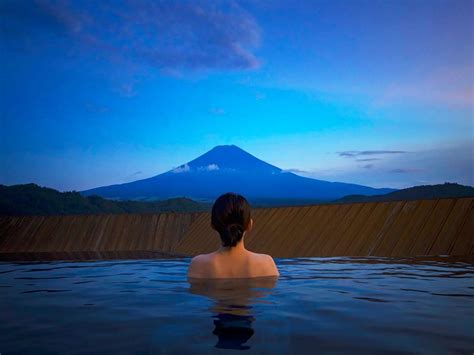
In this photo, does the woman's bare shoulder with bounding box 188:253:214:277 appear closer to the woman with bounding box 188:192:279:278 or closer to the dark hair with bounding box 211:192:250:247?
the woman with bounding box 188:192:279:278

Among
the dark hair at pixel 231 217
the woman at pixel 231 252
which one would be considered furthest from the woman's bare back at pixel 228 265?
the dark hair at pixel 231 217

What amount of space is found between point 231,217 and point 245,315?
43.6 inches

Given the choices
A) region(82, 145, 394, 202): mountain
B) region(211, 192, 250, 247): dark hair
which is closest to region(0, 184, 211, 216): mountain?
region(211, 192, 250, 247): dark hair

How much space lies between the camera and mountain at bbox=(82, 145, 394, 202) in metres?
136

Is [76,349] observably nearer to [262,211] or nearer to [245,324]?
[245,324]

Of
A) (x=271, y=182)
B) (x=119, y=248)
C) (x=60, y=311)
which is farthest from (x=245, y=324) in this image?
(x=271, y=182)

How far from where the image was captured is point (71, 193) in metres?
41.3

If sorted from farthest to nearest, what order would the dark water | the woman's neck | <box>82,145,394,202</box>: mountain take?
<box>82,145,394,202</box>: mountain → the woman's neck → the dark water

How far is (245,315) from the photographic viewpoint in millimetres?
2654

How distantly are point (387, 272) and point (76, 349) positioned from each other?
3.88 metres

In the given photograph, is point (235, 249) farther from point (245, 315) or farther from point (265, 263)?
point (245, 315)

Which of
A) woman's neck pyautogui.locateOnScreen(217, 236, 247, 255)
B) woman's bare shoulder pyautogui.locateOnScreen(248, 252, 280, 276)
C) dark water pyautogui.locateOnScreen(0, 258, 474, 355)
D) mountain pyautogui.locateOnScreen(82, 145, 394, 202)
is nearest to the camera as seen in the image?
dark water pyautogui.locateOnScreen(0, 258, 474, 355)

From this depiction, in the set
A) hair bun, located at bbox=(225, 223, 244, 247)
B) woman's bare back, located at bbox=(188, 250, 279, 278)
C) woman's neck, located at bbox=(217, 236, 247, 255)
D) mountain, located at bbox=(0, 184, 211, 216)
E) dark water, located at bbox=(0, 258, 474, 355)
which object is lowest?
dark water, located at bbox=(0, 258, 474, 355)

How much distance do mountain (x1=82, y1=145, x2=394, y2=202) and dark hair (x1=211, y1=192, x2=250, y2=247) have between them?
11809 cm
